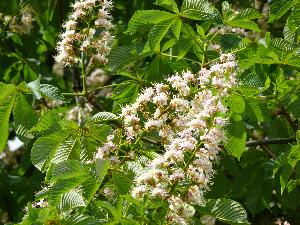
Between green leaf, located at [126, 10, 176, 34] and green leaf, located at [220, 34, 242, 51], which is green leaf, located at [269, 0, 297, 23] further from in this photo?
green leaf, located at [126, 10, 176, 34]

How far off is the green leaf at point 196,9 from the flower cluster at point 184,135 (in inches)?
7.8

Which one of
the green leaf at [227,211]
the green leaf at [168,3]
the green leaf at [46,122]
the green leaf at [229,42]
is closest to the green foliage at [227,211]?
the green leaf at [227,211]

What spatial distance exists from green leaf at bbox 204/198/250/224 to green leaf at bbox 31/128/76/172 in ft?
1.85

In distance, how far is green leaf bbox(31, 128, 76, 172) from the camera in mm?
2346

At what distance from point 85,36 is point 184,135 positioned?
3.10ft

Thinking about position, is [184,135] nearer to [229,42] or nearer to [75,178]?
[75,178]

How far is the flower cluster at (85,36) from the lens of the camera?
2814 millimetres

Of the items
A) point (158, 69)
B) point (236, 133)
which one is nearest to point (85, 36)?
point (158, 69)

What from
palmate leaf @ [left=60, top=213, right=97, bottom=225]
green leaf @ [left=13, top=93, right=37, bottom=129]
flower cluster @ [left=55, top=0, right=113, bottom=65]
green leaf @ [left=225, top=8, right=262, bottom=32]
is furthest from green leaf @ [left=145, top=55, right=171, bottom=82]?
palmate leaf @ [left=60, top=213, right=97, bottom=225]

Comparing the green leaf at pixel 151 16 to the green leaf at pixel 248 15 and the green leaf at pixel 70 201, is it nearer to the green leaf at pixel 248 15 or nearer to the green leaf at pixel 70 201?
the green leaf at pixel 248 15

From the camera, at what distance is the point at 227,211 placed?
2.17 m

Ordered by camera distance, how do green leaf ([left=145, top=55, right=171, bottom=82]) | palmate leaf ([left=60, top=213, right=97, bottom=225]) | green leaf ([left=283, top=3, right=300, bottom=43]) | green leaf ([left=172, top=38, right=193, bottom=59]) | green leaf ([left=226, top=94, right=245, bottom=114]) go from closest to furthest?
palmate leaf ([left=60, top=213, right=97, bottom=225]) < green leaf ([left=226, top=94, right=245, bottom=114]) < green leaf ([left=283, top=3, right=300, bottom=43]) < green leaf ([left=172, top=38, right=193, bottom=59]) < green leaf ([left=145, top=55, right=171, bottom=82])

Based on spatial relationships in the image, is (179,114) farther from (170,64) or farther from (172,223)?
(170,64)

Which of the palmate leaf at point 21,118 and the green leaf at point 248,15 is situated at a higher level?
the green leaf at point 248,15
